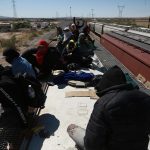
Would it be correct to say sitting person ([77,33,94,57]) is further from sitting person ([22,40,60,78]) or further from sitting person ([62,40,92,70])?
sitting person ([22,40,60,78])

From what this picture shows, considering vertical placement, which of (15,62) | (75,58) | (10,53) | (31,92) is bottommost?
(75,58)

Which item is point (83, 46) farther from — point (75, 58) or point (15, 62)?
point (15, 62)

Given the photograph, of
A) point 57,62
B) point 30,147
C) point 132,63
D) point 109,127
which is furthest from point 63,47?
point 109,127

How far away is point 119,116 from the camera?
2096 millimetres

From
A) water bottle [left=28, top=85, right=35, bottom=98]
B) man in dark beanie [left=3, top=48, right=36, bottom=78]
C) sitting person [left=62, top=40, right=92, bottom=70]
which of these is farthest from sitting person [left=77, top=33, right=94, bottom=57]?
water bottle [left=28, top=85, right=35, bottom=98]

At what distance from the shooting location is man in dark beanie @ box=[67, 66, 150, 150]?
81.6 inches

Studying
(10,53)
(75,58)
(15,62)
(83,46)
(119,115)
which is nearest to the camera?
(119,115)

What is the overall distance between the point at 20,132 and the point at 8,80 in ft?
2.56

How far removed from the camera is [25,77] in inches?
178

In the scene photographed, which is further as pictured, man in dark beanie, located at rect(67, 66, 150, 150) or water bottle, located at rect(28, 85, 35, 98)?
water bottle, located at rect(28, 85, 35, 98)

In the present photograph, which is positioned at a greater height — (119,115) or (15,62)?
(119,115)

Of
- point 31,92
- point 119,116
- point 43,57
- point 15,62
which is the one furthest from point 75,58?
point 119,116

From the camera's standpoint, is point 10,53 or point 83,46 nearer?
point 10,53

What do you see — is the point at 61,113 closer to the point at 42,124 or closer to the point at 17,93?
the point at 42,124
